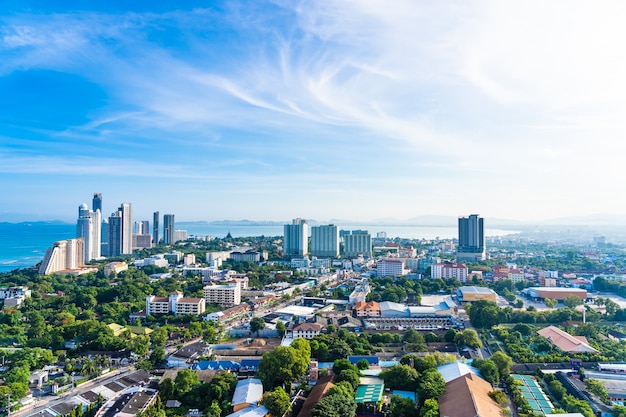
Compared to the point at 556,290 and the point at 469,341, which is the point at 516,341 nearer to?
the point at 469,341

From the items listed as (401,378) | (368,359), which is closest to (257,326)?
(368,359)

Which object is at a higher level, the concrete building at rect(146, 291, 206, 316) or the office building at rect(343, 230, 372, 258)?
the office building at rect(343, 230, 372, 258)

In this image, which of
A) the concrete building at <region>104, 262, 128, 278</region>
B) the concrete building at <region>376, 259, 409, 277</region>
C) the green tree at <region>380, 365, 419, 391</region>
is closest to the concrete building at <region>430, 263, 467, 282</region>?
the concrete building at <region>376, 259, 409, 277</region>

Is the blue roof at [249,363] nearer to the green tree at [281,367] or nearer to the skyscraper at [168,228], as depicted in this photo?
the green tree at [281,367]

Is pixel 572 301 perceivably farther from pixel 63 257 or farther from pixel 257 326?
pixel 63 257

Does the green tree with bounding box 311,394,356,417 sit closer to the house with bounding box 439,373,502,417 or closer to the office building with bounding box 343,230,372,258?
the house with bounding box 439,373,502,417
